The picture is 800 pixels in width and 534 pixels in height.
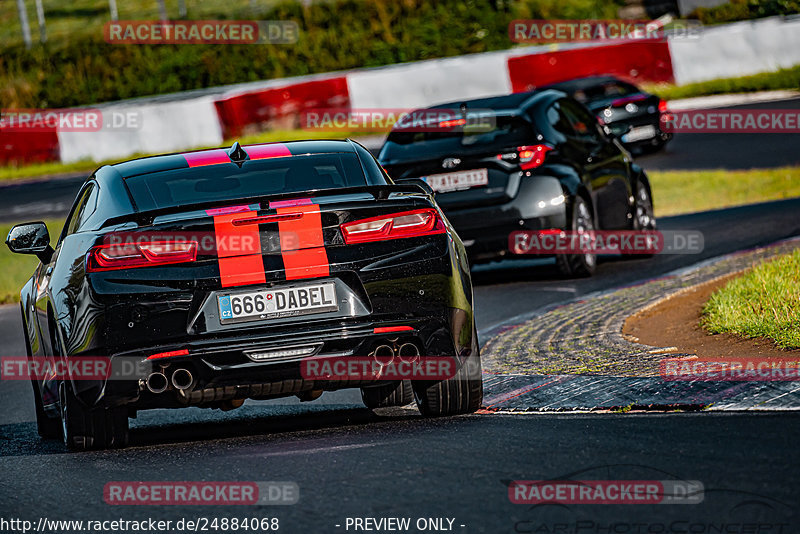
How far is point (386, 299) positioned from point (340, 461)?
884mm

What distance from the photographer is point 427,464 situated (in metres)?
5.58

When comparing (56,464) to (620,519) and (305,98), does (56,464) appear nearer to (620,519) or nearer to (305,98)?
(620,519)

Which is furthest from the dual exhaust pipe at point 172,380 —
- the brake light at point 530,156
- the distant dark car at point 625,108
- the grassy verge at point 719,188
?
the distant dark car at point 625,108

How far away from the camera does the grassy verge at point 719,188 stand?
56.9 feet

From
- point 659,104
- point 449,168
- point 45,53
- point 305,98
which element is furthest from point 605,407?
point 45,53

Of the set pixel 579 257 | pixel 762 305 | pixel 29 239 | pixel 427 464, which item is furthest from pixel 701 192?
pixel 427 464

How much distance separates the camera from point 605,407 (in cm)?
672

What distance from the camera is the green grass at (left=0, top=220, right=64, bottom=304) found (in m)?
16.2

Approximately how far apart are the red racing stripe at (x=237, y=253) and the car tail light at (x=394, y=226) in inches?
16.0

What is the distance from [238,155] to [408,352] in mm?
1672

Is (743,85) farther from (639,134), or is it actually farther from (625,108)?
(625,108)

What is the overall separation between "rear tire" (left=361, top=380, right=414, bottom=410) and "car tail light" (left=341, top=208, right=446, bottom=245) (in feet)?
4.44

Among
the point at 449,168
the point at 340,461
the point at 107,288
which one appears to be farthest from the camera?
the point at 449,168

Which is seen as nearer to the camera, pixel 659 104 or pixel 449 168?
pixel 449 168
